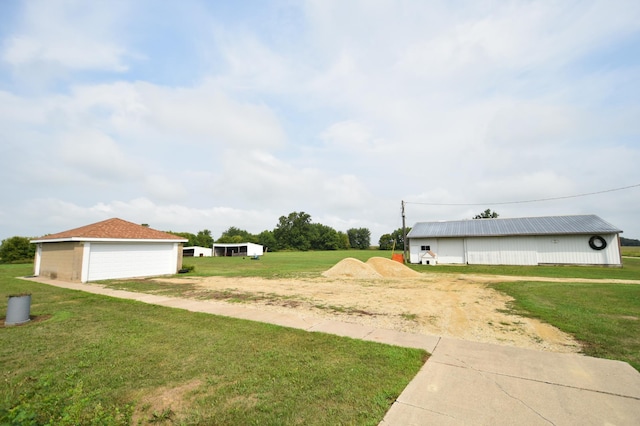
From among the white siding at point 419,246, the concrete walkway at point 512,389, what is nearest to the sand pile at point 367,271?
the white siding at point 419,246

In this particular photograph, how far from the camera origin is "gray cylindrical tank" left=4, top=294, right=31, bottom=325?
7.32 meters

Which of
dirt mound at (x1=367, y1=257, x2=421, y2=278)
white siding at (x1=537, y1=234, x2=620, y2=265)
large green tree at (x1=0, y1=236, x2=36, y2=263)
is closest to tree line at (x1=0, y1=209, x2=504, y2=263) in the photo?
large green tree at (x1=0, y1=236, x2=36, y2=263)

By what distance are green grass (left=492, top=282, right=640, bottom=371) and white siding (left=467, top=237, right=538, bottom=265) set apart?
49.6 ft

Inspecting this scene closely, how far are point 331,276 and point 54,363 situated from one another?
15371mm

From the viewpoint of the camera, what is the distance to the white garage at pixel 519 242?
24.8 meters

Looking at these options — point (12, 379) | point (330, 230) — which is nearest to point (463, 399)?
point (12, 379)

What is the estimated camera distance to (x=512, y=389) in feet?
12.8

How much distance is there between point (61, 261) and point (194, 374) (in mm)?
19626

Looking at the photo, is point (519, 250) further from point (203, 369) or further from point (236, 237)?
point (236, 237)

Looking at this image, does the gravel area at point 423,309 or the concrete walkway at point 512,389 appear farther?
the gravel area at point 423,309

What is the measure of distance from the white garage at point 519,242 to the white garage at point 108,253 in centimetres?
2355

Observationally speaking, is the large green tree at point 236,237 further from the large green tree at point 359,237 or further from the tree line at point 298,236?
the large green tree at point 359,237

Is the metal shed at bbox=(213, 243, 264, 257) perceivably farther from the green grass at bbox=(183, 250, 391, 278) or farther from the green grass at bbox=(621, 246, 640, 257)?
the green grass at bbox=(621, 246, 640, 257)

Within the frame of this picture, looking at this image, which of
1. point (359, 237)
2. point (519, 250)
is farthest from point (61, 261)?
point (359, 237)
